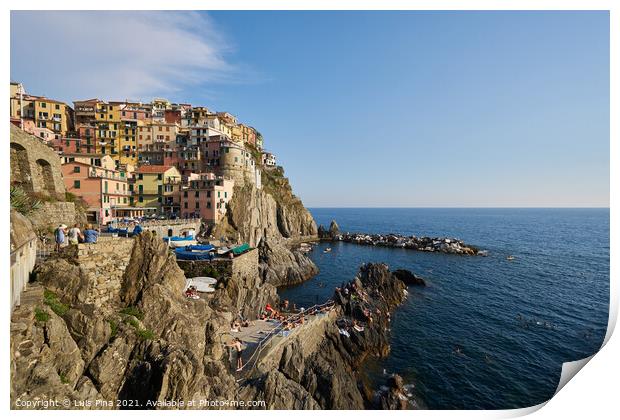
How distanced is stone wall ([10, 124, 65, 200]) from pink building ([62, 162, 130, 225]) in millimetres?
9614

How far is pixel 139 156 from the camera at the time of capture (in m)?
40.8

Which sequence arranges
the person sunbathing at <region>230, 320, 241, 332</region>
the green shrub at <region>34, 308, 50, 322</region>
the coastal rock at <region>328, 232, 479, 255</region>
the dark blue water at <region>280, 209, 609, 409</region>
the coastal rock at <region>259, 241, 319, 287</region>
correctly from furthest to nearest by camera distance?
the coastal rock at <region>328, 232, 479, 255</region> < the coastal rock at <region>259, 241, 319, 287</region> < the person sunbathing at <region>230, 320, 241, 332</region> < the dark blue water at <region>280, 209, 609, 409</region> < the green shrub at <region>34, 308, 50, 322</region>

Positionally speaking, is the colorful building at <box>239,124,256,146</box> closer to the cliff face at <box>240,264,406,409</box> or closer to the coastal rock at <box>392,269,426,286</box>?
the coastal rock at <box>392,269,426,286</box>

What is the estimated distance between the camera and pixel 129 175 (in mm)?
32281

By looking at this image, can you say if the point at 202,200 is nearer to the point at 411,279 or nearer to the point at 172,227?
the point at 172,227

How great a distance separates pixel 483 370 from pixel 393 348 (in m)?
4.90

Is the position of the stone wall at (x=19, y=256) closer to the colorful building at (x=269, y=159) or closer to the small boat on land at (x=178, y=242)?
the small boat on land at (x=178, y=242)

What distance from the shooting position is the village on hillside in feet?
85.8

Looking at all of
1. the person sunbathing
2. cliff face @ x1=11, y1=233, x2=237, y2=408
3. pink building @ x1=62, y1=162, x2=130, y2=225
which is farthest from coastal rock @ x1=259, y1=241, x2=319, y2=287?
cliff face @ x1=11, y1=233, x2=237, y2=408

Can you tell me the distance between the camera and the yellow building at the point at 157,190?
107ft

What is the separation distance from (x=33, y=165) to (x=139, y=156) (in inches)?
1178
